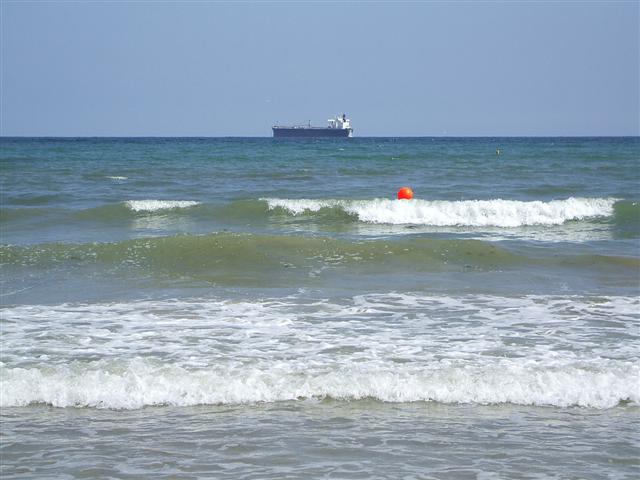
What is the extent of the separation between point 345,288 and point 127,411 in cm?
467

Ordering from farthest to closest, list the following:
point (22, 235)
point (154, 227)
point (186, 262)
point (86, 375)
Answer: point (154, 227) < point (22, 235) < point (186, 262) < point (86, 375)

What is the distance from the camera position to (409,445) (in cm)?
511

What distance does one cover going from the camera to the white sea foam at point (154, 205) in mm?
19203

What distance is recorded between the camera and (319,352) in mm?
7109

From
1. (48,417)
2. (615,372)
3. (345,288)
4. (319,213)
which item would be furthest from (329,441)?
(319,213)

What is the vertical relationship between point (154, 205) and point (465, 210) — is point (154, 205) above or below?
below

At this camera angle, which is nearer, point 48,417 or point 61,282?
point 48,417

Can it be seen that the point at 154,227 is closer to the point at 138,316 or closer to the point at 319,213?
the point at 319,213
